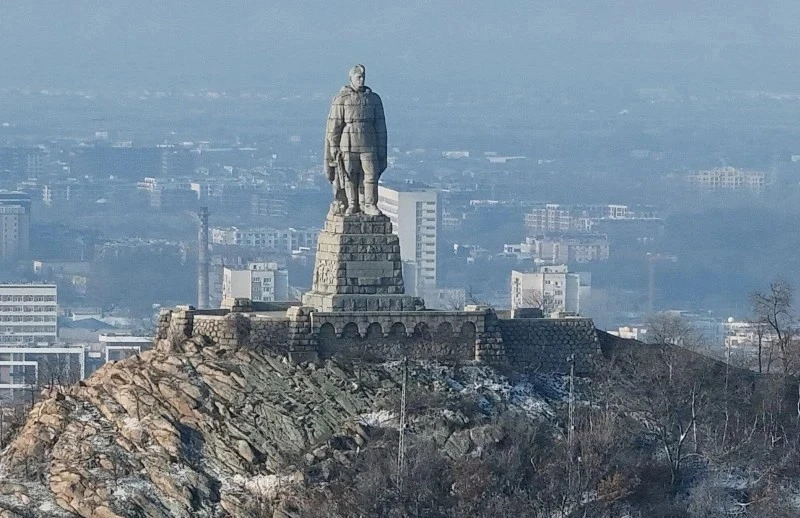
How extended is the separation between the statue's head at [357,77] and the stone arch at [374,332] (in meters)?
3.77

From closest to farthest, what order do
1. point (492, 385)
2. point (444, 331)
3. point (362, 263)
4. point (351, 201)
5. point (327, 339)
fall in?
1. point (492, 385)
2. point (327, 339)
3. point (444, 331)
4. point (362, 263)
5. point (351, 201)

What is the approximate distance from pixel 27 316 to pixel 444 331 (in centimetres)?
10990

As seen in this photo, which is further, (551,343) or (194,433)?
(551,343)

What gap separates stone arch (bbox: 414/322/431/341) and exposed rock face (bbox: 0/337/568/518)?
79 centimetres

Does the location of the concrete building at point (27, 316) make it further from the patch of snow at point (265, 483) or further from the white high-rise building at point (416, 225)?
the patch of snow at point (265, 483)

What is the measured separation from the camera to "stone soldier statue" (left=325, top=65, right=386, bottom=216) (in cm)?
5753

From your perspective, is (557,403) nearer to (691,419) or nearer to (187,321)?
(691,419)

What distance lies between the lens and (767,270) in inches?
7736

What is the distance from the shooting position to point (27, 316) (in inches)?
6516

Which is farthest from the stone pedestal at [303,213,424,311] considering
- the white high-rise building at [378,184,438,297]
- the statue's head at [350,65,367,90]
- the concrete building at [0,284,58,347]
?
the white high-rise building at [378,184,438,297]

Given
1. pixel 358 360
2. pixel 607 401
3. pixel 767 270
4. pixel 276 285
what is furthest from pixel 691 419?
pixel 767 270

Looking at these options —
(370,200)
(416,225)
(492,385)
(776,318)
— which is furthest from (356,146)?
(416,225)

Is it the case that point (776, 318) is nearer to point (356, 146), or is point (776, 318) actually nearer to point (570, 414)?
point (570, 414)

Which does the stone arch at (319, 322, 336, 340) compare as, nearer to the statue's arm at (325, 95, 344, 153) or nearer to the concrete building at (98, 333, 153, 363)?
the statue's arm at (325, 95, 344, 153)
